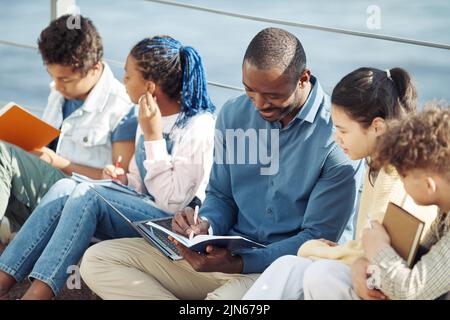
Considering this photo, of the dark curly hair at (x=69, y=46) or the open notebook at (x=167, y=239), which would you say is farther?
the dark curly hair at (x=69, y=46)

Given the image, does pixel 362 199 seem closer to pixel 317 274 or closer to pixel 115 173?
pixel 317 274

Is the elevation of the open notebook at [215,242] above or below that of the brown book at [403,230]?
below

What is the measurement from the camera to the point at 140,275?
2609mm

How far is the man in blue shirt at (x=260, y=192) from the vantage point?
2.50 m

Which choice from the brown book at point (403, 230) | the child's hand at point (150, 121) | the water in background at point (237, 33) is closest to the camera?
the brown book at point (403, 230)

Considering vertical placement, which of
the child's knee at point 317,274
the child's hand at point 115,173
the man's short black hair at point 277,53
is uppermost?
the man's short black hair at point 277,53

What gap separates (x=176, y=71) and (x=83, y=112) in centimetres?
45

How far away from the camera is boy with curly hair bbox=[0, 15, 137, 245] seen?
3.15m

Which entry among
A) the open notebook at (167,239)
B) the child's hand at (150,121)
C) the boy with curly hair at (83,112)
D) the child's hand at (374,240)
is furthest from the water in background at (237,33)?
the child's hand at (374,240)

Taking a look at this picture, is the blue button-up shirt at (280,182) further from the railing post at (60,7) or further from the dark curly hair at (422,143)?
the railing post at (60,7)

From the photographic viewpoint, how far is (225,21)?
287 inches

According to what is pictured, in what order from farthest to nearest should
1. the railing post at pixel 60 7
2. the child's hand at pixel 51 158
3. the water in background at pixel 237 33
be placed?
1. the water in background at pixel 237 33
2. the railing post at pixel 60 7
3. the child's hand at pixel 51 158

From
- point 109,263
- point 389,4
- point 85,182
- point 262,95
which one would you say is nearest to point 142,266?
point 109,263

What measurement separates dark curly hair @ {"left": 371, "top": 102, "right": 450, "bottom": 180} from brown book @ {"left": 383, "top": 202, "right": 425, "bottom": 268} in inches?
4.0
